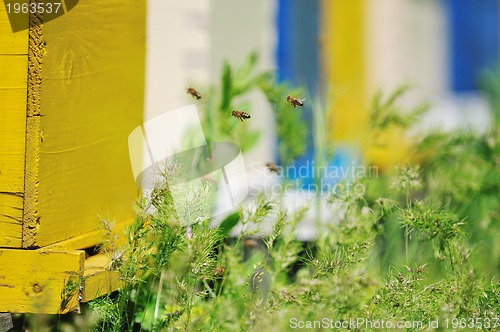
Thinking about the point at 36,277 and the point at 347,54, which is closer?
the point at 36,277

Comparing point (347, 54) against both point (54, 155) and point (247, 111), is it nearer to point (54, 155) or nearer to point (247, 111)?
point (247, 111)

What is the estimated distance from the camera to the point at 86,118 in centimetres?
223

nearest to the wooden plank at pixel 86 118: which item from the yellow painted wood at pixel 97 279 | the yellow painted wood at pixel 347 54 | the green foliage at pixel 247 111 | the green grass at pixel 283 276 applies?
the yellow painted wood at pixel 97 279

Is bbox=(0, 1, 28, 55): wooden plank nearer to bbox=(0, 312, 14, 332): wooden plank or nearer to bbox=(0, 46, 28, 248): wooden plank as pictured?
bbox=(0, 46, 28, 248): wooden plank

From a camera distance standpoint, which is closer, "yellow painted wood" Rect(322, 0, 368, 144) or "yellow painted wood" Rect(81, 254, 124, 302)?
"yellow painted wood" Rect(81, 254, 124, 302)

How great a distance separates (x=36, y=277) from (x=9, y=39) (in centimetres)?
59

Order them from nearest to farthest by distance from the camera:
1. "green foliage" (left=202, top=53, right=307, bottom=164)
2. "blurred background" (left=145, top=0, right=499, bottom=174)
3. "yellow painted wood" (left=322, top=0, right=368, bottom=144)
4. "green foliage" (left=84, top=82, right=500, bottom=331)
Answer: "green foliage" (left=84, top=82, right=500, bottom=331)
"green foliage" (left=202, top=53, right=307, bottom=164)
"blurred background" (left=145, top=0, right=499, bottom=174)
"yellow painted wood" (left=322, top=0, right=368, bottom=144)

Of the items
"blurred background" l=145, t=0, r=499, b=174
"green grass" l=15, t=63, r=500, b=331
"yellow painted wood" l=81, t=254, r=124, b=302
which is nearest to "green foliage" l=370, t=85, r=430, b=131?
"blurred background" l=145, t=0, r=499, b=174

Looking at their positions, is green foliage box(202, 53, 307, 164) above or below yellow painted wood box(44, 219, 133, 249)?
above

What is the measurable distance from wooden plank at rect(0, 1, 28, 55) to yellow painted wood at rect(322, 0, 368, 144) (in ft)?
14.6

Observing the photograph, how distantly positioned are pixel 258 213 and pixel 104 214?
0.62 m

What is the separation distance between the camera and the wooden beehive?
1960 mm

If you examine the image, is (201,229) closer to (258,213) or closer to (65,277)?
(258,213)

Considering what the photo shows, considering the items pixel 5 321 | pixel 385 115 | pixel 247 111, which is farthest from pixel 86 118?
pixel 385 115
